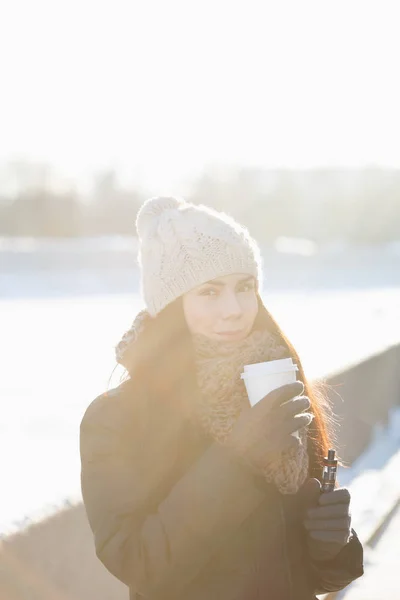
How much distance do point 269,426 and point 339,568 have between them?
0.50 m

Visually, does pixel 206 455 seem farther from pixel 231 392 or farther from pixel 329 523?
pixel 329 523

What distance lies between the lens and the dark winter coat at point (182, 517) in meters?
1.88

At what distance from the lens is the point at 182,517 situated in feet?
6.12

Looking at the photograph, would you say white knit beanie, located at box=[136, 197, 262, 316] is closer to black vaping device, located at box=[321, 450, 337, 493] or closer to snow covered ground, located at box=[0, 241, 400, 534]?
black vaping device, located at box=[321, 450, 337, 493]

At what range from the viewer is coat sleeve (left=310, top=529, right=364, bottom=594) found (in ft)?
6.97

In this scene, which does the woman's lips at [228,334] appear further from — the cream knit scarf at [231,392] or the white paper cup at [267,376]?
the white paper cup at [267,376]

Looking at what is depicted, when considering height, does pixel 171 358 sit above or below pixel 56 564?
above

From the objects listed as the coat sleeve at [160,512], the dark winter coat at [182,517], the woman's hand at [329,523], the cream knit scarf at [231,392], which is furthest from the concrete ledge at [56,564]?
the woman's hand at [329,523]

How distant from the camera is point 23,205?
47312mm

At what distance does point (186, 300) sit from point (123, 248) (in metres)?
32.5

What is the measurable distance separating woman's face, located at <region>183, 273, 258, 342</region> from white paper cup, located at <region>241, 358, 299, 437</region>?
22cm

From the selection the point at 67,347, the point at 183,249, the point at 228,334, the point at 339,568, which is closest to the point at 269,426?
the point at 228,334

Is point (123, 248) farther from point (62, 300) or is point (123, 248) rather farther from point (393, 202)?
point (393, 202)

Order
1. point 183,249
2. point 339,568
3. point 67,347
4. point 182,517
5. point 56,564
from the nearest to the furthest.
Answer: point 182,517
point 339,568
point 183,249
point 56,564
point 67,347
